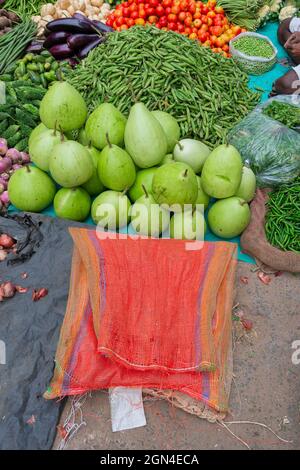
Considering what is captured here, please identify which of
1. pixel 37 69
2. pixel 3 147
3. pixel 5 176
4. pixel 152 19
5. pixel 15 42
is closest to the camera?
pixel 5 176

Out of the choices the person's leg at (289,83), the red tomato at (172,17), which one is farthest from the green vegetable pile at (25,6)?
the person's leg at (289,83)

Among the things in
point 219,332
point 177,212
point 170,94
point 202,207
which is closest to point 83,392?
point 219,332

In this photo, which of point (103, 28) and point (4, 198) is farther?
point (103, 28)

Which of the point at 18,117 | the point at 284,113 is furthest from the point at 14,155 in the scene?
the point at 284,113

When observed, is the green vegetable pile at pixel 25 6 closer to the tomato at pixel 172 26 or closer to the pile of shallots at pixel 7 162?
the tomato at pixel 172 26

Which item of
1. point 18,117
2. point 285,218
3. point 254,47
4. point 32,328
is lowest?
point 32,328

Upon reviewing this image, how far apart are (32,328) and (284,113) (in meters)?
2.39

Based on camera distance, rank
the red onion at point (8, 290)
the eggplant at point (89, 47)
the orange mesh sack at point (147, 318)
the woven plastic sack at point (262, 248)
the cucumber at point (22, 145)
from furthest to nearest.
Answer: the eggplant at point (89, 47) < the cucumber at point (22, 145) < the woven plastic sack at point (262, 248) < the red onion at point (8, 290) < the orange mesh sack at point (147, 318)

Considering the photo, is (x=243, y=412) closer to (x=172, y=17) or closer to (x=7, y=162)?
(x=7, y=162)

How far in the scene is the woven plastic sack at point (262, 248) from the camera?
259 centimetres

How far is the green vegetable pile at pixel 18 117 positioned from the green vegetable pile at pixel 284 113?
1.91 meters

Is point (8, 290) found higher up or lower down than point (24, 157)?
lower down

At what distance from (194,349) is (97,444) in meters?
0.67

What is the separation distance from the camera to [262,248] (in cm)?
264
